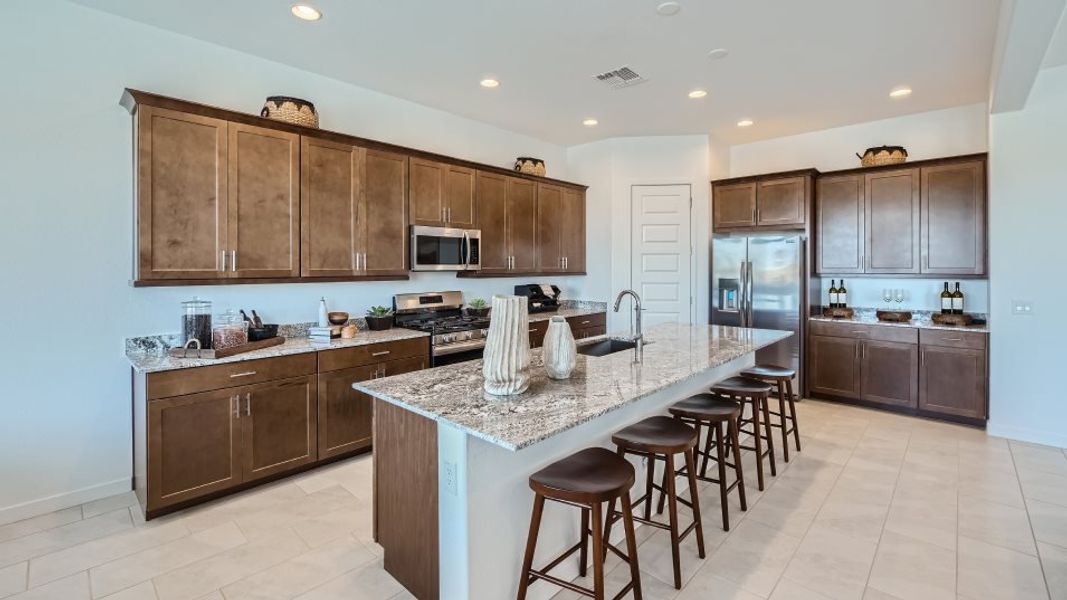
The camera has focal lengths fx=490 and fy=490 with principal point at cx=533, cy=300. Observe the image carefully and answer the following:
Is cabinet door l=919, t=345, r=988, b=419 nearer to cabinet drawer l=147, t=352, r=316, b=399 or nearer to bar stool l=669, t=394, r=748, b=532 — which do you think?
bar stool l=669, t=394, r=748, b=532

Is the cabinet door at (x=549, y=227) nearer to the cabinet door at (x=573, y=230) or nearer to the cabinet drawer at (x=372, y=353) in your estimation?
the cabinet door at (x=573, y=230)

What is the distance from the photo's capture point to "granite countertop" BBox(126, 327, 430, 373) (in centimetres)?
281

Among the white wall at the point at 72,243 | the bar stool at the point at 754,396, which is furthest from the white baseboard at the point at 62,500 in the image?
the bar stool at the point at 754,396

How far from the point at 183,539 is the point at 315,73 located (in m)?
3.39

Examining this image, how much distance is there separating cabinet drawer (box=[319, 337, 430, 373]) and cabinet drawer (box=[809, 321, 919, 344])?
13.4 feet

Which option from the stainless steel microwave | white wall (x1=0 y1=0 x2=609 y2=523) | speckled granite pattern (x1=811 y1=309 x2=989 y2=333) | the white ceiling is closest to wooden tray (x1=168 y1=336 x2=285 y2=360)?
white wall (x1=0 y1=0 x2=609 y2=523)

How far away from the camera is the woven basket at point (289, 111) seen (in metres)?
3.47

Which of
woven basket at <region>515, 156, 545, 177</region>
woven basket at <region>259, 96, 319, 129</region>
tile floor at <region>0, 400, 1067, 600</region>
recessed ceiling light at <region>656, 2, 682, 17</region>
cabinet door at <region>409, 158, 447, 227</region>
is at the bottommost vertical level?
tile floor at <region>0, 400, 1067, 600</region>

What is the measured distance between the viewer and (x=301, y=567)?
2383mm

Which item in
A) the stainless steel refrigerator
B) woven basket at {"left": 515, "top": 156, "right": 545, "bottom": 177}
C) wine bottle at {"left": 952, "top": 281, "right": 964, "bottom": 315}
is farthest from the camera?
woven basket at {"left": 515, "top": 156, "right": 545, "bottom": 177}

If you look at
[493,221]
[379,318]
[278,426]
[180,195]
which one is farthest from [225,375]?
[493,221]

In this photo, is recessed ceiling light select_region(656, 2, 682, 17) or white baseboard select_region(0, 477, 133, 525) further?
recessed ceiling light select_region(656, 2, 682, 17)

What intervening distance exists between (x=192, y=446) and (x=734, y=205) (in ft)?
18.2

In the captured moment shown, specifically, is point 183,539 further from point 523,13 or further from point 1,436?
point 523,13
